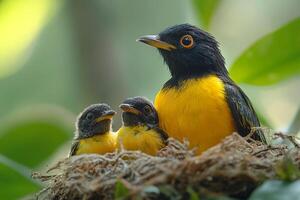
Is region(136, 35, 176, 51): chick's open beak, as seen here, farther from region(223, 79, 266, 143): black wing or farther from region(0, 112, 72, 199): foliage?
region(0, 112, 72, 199): foliage

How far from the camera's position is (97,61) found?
8.09 metres

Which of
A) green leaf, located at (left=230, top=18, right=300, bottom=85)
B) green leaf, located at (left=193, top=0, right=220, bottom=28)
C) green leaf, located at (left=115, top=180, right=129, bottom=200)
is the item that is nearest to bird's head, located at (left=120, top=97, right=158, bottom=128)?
green leaf, located at (left=230, top=18, right=300, bottom=85)

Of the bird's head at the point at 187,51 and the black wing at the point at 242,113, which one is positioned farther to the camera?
the bird's head at the point at 187,51

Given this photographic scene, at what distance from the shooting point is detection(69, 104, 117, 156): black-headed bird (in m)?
5.75

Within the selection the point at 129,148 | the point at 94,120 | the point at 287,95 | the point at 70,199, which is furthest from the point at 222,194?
the point at 287,95

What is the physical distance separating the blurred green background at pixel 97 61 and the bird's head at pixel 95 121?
0.47 feet

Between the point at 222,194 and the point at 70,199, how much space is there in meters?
1.07

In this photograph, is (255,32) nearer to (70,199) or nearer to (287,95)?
(287,95)

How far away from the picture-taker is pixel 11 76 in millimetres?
10758

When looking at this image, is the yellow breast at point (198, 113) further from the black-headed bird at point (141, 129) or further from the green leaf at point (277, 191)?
the green leaf at point (277, 191)

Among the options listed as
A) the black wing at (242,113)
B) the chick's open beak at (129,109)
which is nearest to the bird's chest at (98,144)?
the chick's open beak at (129,109)

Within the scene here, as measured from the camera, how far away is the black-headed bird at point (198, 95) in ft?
17.8

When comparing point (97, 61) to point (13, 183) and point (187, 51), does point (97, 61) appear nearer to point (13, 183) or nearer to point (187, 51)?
point (187, 51)

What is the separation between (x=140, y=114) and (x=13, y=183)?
70.2 inches
